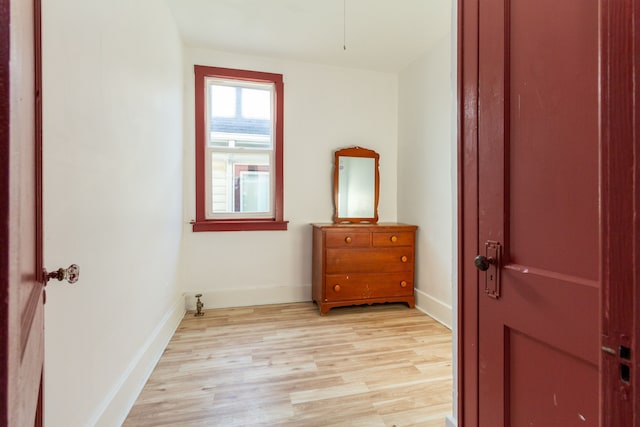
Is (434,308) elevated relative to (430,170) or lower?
lower

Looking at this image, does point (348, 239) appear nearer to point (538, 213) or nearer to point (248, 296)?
point (248, 296)

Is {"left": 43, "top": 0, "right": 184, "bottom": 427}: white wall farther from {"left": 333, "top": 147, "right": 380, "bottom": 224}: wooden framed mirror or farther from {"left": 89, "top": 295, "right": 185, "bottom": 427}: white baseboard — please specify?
{"left": 333, "top": 147, "right": 380, "bottom": 224}: wooden framed mirror

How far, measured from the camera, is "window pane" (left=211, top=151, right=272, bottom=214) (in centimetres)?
297

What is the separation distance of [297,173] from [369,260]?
120 centimetres

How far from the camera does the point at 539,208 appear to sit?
77 centimetres

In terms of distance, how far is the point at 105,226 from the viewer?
1.27 meters

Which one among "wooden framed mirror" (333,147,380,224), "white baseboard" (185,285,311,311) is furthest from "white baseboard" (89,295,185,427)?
"wooden framed mirror" (333,147,380,224)
